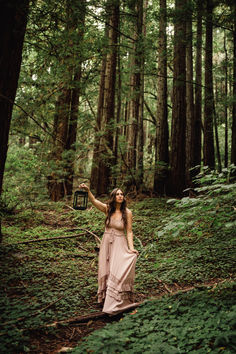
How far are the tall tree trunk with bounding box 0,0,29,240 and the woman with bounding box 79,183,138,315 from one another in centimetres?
181

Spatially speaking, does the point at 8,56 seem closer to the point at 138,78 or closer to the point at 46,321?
the point at 46,321

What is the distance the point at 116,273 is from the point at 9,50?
4.13 metres

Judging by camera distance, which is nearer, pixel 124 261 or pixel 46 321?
pixel 46 321

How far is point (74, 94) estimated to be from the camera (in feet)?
Answer: 46.9

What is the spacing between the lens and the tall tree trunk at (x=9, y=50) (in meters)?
4.42

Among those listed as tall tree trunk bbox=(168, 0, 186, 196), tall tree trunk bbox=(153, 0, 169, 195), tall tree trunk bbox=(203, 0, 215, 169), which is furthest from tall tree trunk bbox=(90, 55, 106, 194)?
tall tree trunk bbox=(203, 0, 215, 169)

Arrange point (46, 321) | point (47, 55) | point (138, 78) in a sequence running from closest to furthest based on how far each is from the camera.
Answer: point (46, 321)
point (47, 55)
point (138, 78)

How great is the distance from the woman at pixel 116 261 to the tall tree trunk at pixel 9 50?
1.81 metres

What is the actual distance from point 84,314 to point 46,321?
0.63 metres

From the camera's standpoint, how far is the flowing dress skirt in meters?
4.43

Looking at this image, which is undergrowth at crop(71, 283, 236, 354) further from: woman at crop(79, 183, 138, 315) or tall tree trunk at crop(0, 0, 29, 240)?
tall tree trunk at crop(0, 0, 29, 240)

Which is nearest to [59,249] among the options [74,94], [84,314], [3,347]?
[84,314]

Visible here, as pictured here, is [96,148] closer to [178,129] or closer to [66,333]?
[178,129]

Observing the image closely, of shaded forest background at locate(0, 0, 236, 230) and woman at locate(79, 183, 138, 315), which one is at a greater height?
shaded forest background at locate(0, 0, 236, 230)
